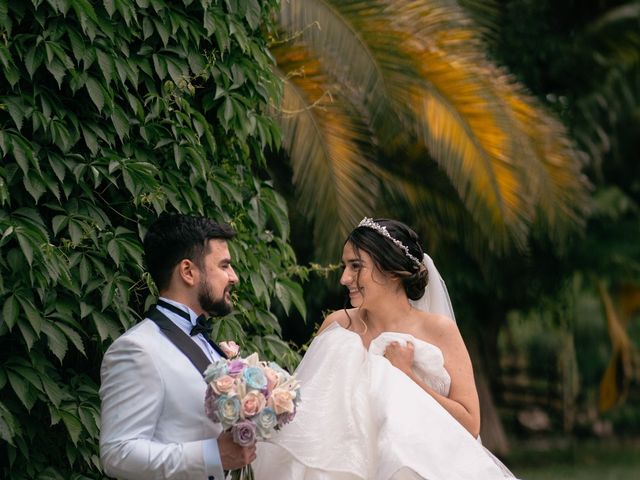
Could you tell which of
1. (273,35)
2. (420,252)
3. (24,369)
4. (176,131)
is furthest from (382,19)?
(24,369)

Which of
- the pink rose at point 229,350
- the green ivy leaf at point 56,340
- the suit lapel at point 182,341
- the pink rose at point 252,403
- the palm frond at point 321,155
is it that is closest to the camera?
the pink rose at point 252,403

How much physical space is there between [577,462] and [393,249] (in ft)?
36.0

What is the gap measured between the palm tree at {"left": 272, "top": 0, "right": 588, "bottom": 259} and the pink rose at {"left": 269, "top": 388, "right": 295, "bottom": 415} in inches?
129

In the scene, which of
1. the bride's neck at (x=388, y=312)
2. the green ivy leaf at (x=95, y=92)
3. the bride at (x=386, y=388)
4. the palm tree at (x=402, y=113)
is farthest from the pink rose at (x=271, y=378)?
the palm tree at (x=402, y=113)

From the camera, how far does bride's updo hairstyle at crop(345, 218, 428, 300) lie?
4.64 meters

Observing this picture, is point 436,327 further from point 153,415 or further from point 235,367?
point 153,415

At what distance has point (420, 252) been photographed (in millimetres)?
4738

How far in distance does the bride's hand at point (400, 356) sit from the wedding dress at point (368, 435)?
0.05 meters

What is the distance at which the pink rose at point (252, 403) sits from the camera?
3551 mm

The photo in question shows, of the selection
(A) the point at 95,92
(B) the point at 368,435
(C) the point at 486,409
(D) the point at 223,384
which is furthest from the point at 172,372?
(C) the point at 486,409

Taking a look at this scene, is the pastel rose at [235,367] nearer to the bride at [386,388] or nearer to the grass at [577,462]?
the bride at [386,388]

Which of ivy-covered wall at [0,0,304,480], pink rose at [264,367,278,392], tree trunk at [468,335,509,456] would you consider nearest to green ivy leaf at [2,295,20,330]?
ivy-covered wall at [0,0,304,480]

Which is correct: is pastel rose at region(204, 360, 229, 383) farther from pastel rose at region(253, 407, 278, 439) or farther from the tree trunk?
the tree trunk

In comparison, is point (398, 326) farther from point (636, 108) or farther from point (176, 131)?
point (636, 108)
